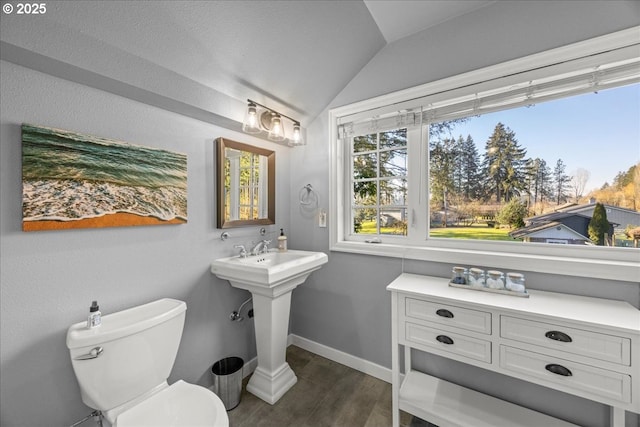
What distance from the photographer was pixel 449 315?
1.35 meters

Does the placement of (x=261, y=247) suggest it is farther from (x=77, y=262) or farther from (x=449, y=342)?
(x=449, y=342)

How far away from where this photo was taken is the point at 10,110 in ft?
3.27

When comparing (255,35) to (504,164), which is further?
(504,164)

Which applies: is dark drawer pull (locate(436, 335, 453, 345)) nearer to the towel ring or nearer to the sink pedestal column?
the sink pedestal column

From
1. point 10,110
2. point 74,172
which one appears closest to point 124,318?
point 74,172

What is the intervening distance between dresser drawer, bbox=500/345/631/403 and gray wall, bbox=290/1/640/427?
0.39m

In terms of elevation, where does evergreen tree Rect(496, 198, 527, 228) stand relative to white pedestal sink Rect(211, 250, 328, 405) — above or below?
above

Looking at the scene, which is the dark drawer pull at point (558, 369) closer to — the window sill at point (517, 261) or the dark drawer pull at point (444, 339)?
the dark drawer pull at point (444, 339)

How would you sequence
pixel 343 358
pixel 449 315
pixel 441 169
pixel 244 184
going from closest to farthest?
pixel 449 315 → pixel 441 169 → pixel 244 184 → pixel 343 358

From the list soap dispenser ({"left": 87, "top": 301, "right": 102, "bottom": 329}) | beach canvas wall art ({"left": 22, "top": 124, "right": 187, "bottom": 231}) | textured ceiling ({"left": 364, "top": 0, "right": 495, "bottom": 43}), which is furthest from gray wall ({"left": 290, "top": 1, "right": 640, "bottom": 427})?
soap dispenser ({"left": 87, "top": 301, "right": 102, "bottom": 329})

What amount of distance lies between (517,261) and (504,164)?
630mm

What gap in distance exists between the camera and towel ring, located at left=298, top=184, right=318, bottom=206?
227 centimetres

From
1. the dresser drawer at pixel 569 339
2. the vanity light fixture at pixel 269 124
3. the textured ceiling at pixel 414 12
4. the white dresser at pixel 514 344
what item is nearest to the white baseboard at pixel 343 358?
the white dresser at pixel 514 344

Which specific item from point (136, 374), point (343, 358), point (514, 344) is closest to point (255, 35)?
point (136, 374)
